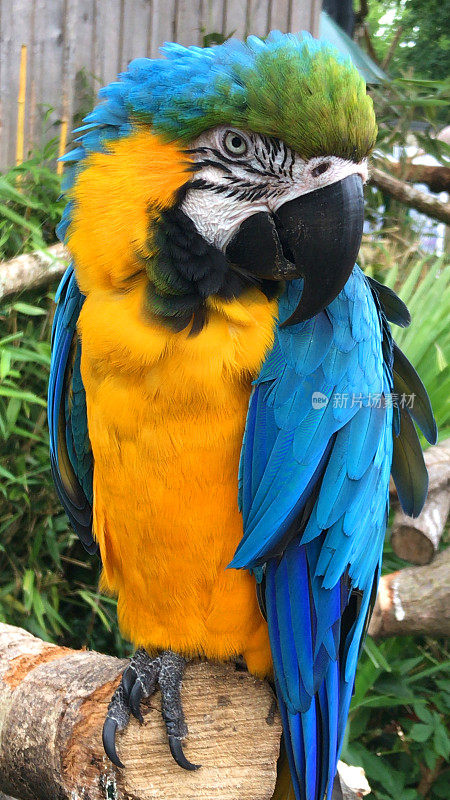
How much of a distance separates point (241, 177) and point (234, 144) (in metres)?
0.05

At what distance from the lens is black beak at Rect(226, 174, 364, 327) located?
3.96 feet

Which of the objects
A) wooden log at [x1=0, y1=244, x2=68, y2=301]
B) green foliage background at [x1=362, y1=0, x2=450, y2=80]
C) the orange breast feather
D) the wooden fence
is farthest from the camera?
green foliage background at [x1=362, y1=0, x2=450, y2=80]

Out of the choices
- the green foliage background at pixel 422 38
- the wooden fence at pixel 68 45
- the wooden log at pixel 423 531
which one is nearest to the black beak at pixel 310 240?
the wooden log at pixel 423 531

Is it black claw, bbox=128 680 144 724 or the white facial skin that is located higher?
the white facial skin

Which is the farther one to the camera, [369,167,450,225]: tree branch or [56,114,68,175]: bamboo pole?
[369,167,450,225]: tree branch

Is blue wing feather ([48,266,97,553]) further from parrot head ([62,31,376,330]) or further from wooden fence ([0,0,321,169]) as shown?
wooden fence ([0,0,321,169])

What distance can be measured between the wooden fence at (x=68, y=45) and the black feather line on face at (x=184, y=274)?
2.10 meters

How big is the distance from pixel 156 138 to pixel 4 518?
1853 millimetres

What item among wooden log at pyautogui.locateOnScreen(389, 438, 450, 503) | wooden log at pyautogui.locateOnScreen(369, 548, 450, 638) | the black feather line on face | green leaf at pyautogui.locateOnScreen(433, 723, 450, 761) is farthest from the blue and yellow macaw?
green leaf at pyautogui.locateOnScreen(433, 723, 450, 761)

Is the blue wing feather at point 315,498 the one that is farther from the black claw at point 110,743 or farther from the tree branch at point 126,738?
the black claw at point 110,743

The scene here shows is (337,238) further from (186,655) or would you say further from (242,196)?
(186,655)

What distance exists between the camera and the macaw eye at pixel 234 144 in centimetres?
122

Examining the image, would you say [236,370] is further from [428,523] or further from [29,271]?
[29,271]

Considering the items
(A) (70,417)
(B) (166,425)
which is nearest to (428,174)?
(A) (70,417)
